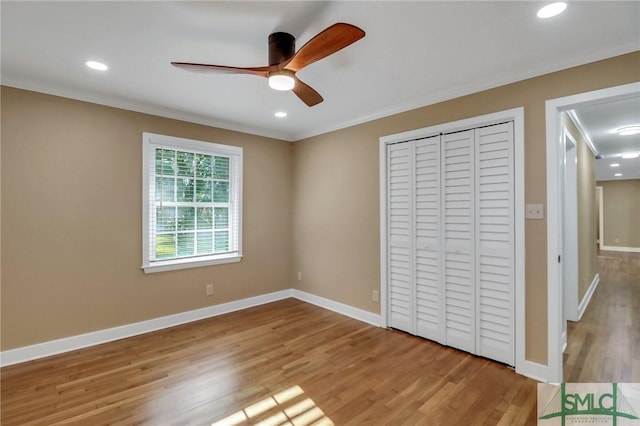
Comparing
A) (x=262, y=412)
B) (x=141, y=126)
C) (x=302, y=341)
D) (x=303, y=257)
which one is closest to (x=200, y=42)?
(x=141, y=126)

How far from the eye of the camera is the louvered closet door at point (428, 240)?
3033mm

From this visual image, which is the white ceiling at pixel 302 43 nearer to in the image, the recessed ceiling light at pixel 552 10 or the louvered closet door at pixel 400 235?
the recessed ceiling light at pixel 552 10

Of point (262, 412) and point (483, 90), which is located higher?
point (483, 90)

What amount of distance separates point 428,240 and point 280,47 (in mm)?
2284

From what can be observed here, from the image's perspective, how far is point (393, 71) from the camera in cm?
249

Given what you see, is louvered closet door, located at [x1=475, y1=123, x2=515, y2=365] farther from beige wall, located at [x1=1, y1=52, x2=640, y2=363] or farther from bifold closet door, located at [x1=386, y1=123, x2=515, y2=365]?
beige wall, located at [x1=1, y1=52, x2=640, y2=363]

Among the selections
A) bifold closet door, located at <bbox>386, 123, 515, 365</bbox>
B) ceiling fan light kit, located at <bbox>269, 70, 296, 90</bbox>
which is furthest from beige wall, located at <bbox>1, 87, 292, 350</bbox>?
bifold closet door, located at <bbox>386, 123, 515, 365</bbox>

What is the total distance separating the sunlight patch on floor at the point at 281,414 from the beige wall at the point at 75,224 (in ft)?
6.48

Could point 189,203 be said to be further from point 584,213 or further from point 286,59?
point 584,213

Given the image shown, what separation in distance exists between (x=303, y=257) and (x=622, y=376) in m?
3.48

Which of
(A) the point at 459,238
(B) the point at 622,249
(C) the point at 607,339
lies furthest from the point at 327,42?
(B) the point at 622,249

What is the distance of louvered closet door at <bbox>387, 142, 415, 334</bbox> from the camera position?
326cm

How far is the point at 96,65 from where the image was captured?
2.38m

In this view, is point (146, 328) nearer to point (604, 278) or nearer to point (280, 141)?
point (280, 141)
